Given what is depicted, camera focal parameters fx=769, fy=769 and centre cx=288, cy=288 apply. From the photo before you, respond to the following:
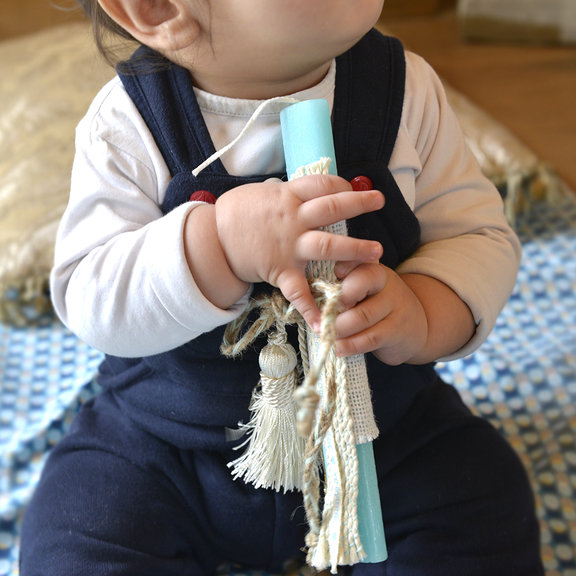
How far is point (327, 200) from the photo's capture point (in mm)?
485

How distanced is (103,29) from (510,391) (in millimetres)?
557

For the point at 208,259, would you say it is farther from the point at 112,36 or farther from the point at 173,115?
the point at 112,36

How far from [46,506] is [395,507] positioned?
11.2 inches

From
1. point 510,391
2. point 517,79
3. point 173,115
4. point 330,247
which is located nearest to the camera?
point 330,247

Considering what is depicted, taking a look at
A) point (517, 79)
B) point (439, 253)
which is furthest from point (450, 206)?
point (517, 79)

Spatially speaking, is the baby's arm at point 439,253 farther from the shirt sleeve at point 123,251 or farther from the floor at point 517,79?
the floor at point 517,79

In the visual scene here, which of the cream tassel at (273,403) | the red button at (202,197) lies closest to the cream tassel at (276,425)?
the cream tassel at (273,403)

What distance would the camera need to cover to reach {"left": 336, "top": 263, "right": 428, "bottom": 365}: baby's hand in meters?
0.51

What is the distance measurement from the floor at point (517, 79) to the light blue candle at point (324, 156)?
0.88 meters

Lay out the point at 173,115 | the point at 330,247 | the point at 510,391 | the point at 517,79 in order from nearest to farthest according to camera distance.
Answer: the point at 330,247
the point at 173,115
the point at 510,391
the point at 517,79

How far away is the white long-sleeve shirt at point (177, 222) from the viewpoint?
0.53 meters

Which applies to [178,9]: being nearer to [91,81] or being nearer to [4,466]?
[4,466]

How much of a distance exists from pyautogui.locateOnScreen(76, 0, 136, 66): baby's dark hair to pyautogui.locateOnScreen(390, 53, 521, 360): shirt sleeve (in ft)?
0.80

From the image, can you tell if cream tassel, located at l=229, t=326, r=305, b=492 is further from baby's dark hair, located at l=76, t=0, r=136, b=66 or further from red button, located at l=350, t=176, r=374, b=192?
baby's dark hair, located at l=76, t=0, r=136, b=66
